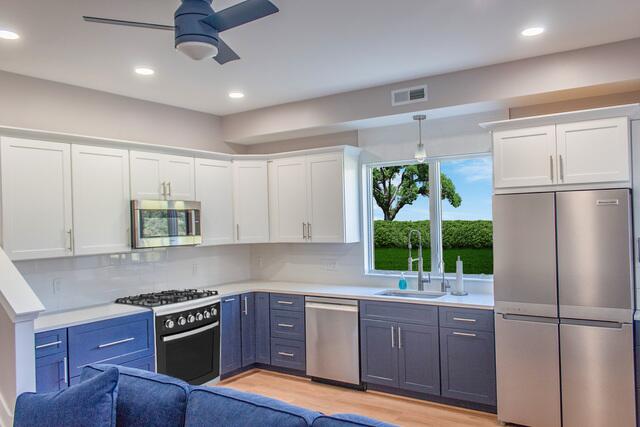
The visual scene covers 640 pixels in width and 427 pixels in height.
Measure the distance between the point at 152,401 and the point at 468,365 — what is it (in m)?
2.70

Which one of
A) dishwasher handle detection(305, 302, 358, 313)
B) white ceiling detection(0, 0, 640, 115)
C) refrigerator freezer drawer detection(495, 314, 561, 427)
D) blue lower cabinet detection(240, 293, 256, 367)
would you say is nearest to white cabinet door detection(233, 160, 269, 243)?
blue lower cabinet detection(240, 293, 256, 367)

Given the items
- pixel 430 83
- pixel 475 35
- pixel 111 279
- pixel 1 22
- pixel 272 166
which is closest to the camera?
pixel 1 22

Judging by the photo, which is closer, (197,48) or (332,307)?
(197,48)

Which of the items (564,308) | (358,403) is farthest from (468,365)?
(358,403)

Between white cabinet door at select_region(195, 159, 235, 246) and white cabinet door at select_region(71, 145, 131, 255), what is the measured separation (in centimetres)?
83

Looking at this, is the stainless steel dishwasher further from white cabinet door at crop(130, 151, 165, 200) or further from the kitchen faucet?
white cabinet door at crop(130, 151, 165, 200)

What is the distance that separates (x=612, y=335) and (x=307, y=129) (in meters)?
3.16

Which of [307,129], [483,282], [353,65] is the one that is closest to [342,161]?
[307,129]

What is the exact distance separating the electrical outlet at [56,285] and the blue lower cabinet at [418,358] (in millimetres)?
2864

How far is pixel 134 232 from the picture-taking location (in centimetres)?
407

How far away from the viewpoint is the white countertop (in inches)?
136

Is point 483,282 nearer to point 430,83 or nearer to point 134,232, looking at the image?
point 430,83

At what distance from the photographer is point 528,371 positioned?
338 cm

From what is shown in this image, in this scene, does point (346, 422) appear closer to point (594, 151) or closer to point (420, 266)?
point (594, 151)
